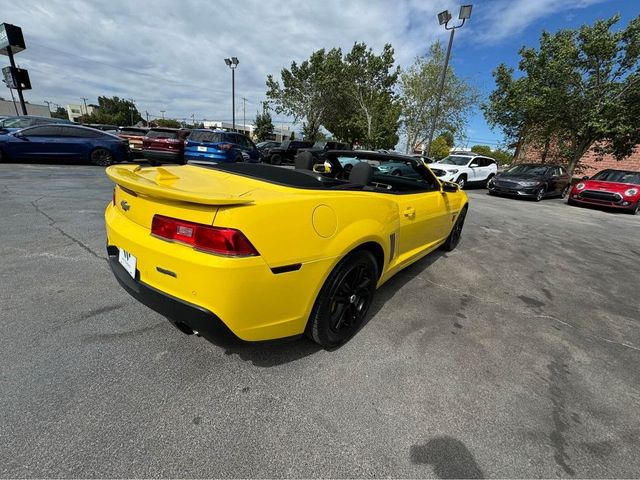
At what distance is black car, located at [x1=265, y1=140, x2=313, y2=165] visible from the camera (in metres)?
18.3

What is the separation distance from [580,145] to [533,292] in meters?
16.6

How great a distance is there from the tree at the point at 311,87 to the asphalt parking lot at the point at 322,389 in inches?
1180

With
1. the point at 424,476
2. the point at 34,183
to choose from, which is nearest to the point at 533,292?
the point at 424,476

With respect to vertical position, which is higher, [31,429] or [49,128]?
[49,128]

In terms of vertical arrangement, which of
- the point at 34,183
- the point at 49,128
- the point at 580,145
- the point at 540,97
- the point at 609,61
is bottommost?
the point at 34,183

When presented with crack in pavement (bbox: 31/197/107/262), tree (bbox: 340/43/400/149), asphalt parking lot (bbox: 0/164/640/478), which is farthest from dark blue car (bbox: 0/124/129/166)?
tree (bbox: 340/43/400/149)

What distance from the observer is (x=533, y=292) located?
146 inches

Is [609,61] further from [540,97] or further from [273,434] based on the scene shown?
[273,434]

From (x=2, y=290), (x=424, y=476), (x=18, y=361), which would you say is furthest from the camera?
(x=2, y=290)

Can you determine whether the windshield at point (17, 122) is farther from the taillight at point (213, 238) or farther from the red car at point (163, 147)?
the taillight at point (213, 238)

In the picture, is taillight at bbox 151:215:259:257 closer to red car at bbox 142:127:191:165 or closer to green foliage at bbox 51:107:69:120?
red car at bbox 142:127:191:165

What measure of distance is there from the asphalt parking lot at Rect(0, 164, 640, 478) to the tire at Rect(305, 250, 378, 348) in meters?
0.14

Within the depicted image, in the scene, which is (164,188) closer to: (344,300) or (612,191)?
(344,300)

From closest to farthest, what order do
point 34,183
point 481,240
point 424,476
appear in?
point 424,476 < point 481,240 < point 34,183
